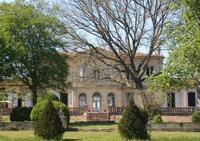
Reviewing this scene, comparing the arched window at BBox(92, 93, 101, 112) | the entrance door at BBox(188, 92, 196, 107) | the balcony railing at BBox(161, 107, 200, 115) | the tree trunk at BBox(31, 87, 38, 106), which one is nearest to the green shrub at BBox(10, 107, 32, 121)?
the tree trunk at BBox(31, 87, 38, 106)

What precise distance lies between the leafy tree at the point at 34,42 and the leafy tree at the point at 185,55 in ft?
62.9

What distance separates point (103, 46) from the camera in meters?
45.3

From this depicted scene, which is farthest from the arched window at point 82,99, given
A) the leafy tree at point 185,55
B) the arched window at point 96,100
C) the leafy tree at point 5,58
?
the leafy tree at point 185,55

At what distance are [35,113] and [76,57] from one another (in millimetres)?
13745

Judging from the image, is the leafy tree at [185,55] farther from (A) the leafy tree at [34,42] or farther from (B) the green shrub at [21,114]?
(A) the leafy tree at [34,42]

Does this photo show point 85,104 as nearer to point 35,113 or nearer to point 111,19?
point 111,19

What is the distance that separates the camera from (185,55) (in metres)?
23.9

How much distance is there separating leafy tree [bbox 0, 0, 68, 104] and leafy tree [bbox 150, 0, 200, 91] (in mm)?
19184

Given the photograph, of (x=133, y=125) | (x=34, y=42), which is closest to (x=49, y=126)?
(x=133, y=125)

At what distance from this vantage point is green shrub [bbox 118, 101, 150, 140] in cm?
2253

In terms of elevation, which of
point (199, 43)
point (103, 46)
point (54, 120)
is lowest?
point (54, 120)

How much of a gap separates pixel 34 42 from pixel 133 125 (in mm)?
23011

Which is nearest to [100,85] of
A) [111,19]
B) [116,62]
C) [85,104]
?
[85,104]

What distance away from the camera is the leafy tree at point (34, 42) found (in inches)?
1686
